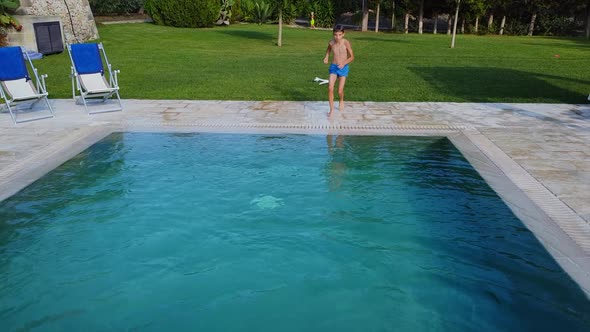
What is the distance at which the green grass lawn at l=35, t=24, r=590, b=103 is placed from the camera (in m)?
12.2

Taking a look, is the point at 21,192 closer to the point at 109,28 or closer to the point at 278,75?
the point at 278,75

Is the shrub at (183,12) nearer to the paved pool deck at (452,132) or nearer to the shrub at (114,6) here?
the shrub at (114,6)

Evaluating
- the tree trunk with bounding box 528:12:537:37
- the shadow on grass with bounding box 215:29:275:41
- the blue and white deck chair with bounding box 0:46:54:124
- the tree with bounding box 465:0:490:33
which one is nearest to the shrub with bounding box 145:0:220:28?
the shadow on grass with bounding box 215:29:275:41

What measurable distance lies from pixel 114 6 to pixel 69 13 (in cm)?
1364

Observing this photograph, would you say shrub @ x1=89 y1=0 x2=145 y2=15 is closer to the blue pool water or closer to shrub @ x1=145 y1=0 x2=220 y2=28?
shrub @ x1=145 y1=0 x2=220 y2=28

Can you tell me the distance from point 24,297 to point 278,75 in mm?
11608

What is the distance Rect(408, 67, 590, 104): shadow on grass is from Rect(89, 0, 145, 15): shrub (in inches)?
937

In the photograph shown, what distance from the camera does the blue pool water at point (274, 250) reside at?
13.1 feet

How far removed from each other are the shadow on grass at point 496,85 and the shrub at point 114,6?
78.1 ft

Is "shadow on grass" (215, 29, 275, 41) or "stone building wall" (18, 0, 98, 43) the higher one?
"stone building wall" (18, 0, 98, 43)

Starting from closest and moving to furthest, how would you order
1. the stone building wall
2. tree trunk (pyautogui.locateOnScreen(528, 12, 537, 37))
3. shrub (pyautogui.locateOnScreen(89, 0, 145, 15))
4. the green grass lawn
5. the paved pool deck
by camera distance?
the paved pool deck
the green grass lawn
the stone building wall
shrub (pyautogui.locateOnScreen(89, 0, 145, 15))
tree trunk (pyautogui.locateOnScreen(528, 12, 537, 37))

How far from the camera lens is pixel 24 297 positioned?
4188mm

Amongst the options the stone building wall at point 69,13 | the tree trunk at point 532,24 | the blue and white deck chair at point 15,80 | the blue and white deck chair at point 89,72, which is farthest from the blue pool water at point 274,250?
the tree trunk at point 532,24

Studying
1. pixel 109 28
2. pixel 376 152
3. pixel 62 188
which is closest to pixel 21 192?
pixel 62 188
